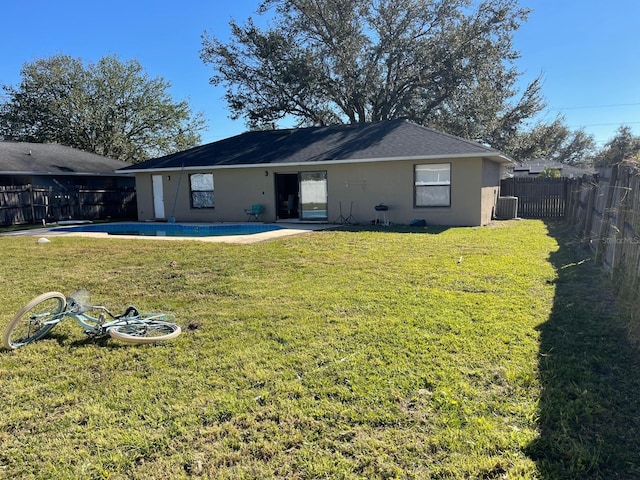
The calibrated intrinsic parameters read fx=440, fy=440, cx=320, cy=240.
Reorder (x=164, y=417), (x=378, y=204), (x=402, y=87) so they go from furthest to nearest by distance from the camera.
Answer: (x=402, y=87) → (x=378, y=204) → (x=164, y=417)

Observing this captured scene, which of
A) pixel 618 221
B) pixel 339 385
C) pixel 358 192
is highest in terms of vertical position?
pixel 358 192

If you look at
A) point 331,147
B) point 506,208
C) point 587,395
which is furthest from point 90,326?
point 506,208

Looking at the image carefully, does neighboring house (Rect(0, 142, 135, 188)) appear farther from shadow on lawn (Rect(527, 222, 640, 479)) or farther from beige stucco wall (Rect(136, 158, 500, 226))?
shadow on lawn (Rect(527, 222, 640, 479))

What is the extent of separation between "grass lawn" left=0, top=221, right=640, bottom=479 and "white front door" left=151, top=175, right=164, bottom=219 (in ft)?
40.5

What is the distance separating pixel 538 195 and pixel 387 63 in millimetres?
11414

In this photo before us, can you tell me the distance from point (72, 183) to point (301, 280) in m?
18.7

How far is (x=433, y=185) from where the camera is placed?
1402 cm

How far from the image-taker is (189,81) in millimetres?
33469

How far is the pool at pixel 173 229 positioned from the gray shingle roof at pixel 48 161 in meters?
5.24

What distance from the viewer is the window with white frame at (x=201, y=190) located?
17.4 metres

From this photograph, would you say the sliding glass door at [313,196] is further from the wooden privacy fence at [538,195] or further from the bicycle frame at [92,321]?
the bicycle frame at [92,321]

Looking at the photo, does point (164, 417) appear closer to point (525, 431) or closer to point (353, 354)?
point (353, 354)

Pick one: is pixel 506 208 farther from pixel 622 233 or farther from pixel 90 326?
pixel 90 326

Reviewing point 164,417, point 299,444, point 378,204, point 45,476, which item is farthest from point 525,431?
point 378,204
